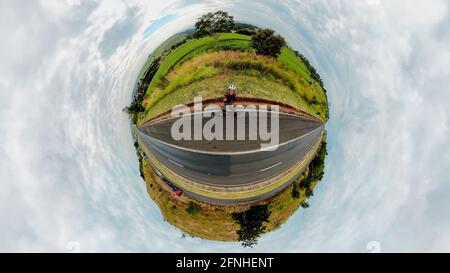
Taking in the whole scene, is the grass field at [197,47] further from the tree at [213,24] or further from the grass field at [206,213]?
the grass field at [206,213]

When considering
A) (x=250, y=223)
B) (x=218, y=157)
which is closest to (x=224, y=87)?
(x=218, y=157)

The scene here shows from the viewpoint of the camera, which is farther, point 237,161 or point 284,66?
point 284,66

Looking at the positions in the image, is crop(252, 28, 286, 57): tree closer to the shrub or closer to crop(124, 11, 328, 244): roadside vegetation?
crop(124, 11, 328, 244): roadside vegetation

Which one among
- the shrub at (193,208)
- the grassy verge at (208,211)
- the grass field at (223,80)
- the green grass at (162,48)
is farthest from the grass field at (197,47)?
the shrub at (193,208)

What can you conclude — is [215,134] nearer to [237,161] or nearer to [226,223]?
[237,161]

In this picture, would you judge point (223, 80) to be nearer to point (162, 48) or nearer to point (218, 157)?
point (162, 48)

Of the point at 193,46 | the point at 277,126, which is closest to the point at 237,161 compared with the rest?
the point at 277,126
